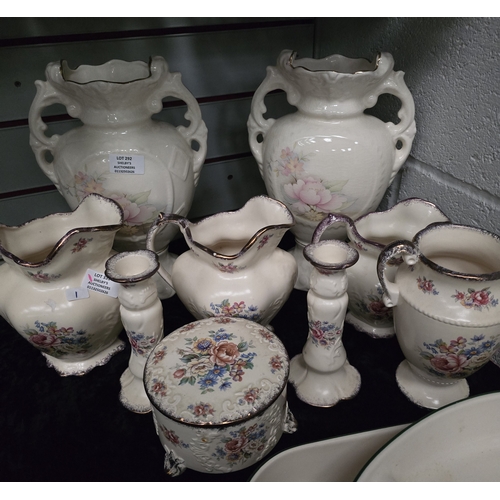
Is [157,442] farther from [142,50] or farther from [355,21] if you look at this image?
[355,21]

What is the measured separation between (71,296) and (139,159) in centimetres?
36

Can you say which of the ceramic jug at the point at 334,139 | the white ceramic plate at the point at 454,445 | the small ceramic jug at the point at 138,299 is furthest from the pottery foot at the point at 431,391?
the small ceramic jug at the point at 138,299

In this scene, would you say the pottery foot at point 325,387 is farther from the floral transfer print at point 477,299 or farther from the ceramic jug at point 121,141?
the ceramic jug at point 121,141

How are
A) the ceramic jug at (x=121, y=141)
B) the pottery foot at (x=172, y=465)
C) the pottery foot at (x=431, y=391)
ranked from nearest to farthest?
the pottery foot at (x=172, y=465), the pottery foot at (x=431, y=391), the ceramic jug at (x=121, y=141)

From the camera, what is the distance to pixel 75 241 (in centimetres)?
91

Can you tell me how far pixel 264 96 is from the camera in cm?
122

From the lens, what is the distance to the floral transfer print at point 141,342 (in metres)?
0.92

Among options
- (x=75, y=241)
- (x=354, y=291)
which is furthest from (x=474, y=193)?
(x=75, y=241)

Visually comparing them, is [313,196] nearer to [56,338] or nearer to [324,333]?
[324,333]

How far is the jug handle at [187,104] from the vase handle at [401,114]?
453 millimetres

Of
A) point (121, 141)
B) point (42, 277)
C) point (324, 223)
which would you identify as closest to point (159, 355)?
point (42, 277)

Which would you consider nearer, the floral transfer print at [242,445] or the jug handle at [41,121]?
the floral transfer print at [242,445]

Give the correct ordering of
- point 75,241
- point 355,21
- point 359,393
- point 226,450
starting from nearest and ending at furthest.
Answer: point 226,450
point 75,241
point 359,393
point 355,21

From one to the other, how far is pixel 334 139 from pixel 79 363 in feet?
2.64
